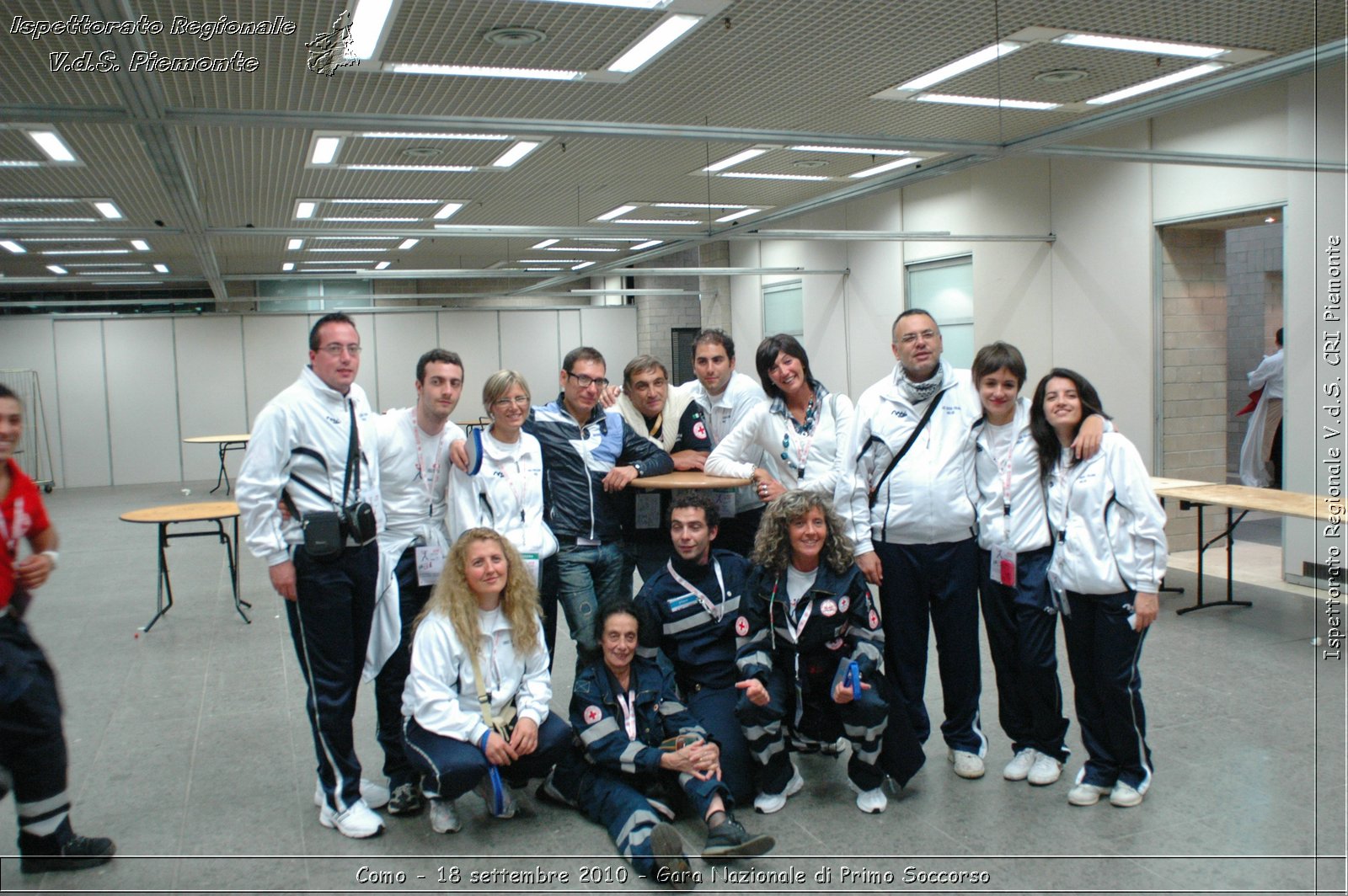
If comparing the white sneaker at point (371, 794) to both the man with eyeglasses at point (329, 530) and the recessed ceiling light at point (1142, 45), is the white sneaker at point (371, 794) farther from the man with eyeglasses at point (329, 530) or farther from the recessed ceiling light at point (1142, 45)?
the recessed ceiling light at point (1142, 45)

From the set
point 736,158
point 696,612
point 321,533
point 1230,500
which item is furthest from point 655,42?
point 1230,500

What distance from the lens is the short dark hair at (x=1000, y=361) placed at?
3299 millimetres

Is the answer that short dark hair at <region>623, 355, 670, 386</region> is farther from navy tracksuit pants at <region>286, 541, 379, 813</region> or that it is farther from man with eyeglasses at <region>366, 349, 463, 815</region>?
navy tracksuit pants at <region>286, 541, 379, 813</region>

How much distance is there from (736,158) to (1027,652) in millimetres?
4866

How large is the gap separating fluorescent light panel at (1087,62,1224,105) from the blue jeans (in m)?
3.92

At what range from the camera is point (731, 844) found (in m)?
2.88

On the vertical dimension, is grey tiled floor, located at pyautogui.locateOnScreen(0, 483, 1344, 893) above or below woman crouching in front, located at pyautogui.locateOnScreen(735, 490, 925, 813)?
below

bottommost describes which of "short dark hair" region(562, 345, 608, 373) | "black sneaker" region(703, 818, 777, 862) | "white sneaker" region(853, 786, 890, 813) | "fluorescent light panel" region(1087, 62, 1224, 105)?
"white sneaker" region(853, 786, 890, 813)

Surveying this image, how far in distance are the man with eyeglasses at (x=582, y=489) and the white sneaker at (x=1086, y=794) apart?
1.64 metres

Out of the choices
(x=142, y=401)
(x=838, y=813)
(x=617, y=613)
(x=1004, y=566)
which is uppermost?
(x=142, y=401)

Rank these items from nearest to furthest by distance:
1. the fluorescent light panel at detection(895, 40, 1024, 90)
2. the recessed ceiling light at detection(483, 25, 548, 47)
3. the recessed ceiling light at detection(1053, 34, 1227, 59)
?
the recessed ceiling light at detection(483, 25, 548, 47) → the recessed ceiling light at detection(1053, 34, 1227, 59) → the fluorescent light panel at detection(895, 40, 1024, 90)

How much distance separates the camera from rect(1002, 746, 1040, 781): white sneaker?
3.41m

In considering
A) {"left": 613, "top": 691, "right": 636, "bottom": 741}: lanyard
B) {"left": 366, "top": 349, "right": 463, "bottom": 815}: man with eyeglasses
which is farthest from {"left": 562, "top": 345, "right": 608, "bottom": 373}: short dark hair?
{"left": 613, "top": 691, "right": 636, "bottom": 741}: lanyard

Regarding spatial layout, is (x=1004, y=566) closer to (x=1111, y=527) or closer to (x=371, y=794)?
(x=1111, y=527)
